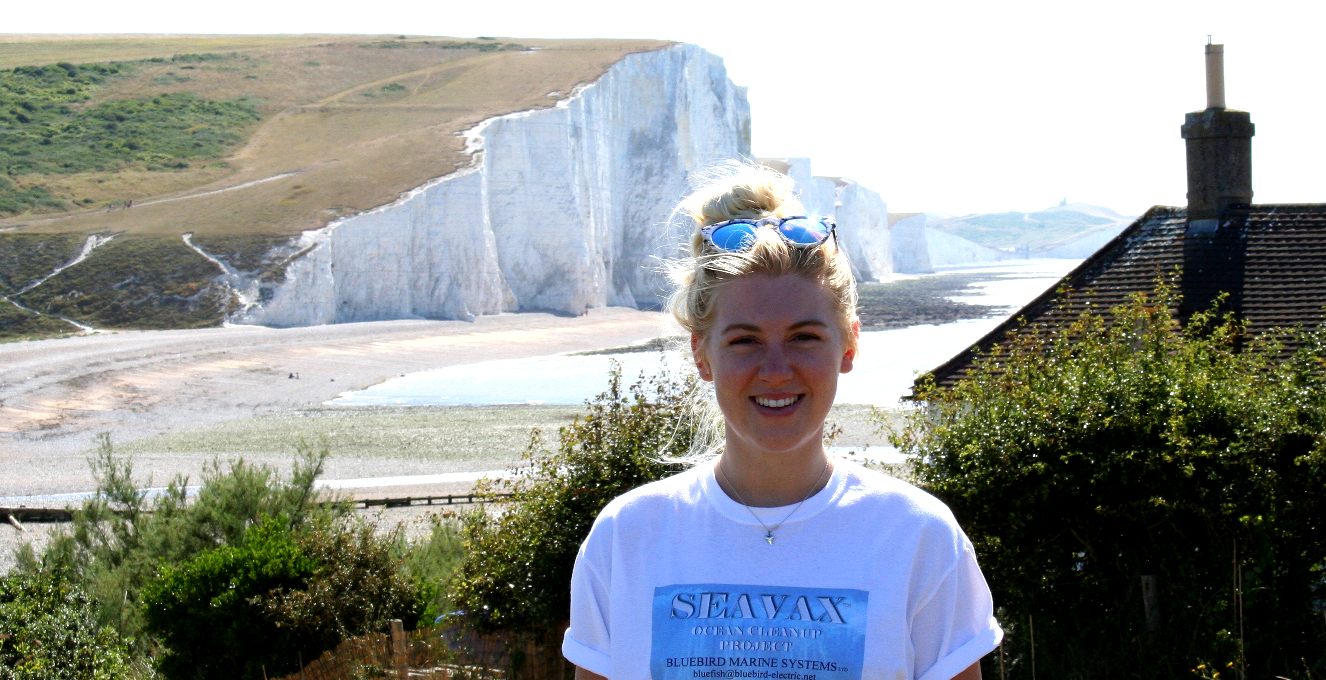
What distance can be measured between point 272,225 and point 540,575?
1907 inches

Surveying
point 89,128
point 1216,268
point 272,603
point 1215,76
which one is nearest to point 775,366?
point 272,603

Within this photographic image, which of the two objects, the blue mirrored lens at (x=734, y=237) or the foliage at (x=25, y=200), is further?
the foliage at (x=25, y=200)

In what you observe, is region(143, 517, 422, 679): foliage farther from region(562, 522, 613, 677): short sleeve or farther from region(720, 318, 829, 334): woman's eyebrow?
region(720, 318, 829, 334): woman's eyebrow

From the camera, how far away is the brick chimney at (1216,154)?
11.3 metres

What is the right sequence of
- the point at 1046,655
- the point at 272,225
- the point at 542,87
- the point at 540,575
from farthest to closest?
the point at 542,87
the point at 272,225
the point at 540,575
the point at 1046,655

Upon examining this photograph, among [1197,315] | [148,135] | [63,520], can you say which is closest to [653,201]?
[148,135]

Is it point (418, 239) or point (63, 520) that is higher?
point (418, 239)

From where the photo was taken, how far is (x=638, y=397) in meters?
6.50

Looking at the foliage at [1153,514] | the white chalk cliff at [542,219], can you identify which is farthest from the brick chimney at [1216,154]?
the white chalk cliff at [542,219]

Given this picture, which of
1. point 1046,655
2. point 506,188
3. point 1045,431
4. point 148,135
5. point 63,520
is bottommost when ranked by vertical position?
point 63,520

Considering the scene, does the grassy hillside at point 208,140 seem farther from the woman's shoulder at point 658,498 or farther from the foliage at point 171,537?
the woman's shoulder at point 658,498

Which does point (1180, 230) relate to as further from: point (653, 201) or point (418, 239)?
point (653, 201)

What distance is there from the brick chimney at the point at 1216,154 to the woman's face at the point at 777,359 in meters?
10.3

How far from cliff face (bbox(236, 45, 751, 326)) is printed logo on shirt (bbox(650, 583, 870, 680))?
39.9m
